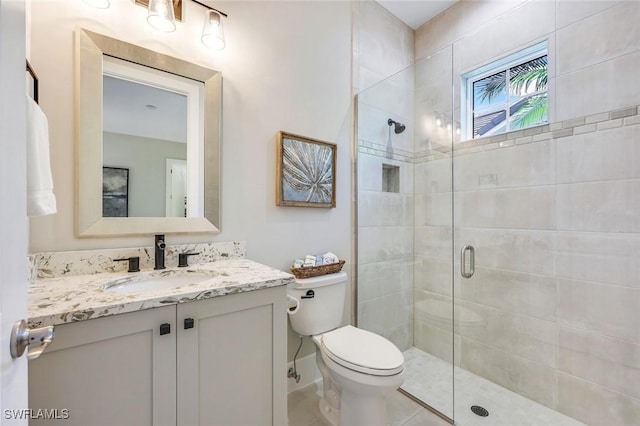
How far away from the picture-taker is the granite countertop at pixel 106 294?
2.58ft

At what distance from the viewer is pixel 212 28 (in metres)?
1.44

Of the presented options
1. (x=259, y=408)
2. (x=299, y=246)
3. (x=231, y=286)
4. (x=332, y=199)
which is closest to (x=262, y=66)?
(x=332, y=199)

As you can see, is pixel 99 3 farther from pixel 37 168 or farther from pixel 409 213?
pixel 409 213

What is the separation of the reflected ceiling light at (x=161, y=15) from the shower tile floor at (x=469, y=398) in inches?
97.5

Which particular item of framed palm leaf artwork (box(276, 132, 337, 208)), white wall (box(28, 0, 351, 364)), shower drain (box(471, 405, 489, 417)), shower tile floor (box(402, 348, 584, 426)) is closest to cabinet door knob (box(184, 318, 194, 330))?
white wall (box(28, 0, 351, 364))

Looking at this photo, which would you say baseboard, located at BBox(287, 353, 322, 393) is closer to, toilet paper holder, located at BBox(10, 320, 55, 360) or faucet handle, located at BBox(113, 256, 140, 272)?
faucet handle, located at BBox(113, 256, 140, 272)

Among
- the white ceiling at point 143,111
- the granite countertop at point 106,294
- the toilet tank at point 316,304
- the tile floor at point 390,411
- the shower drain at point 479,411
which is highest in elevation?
the white ceiling at point 143,111

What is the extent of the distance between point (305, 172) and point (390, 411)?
1541 millimetres

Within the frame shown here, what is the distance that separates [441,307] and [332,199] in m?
1.17

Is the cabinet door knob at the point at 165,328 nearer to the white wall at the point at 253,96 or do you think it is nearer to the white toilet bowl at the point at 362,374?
the white wall at the point at 253,96

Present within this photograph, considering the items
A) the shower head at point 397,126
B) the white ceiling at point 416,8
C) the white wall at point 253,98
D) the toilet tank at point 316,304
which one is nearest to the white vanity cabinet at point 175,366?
the toilet tank at point 316,304

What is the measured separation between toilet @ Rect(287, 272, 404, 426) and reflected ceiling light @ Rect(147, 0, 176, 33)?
147cm

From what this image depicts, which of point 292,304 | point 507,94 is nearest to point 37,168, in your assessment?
point 292,304

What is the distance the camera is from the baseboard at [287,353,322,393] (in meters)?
1.82
